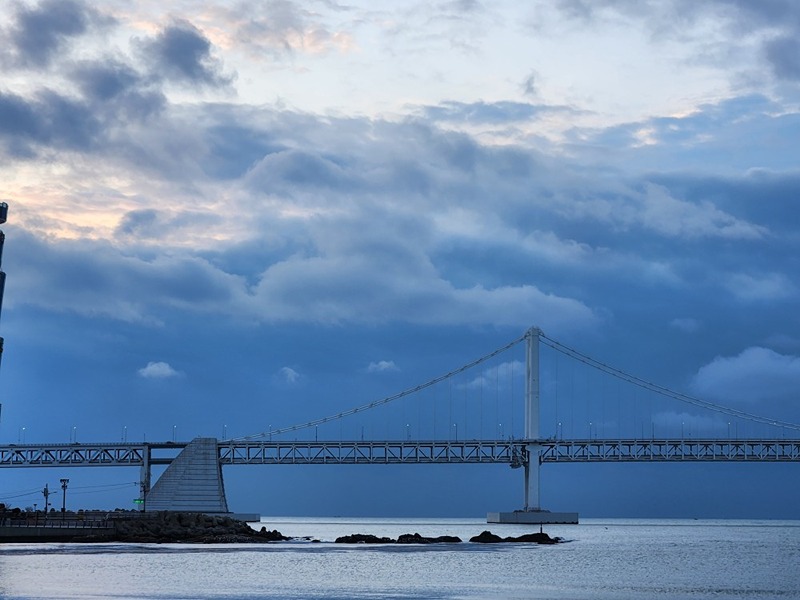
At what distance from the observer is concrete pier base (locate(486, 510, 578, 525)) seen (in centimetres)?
14088

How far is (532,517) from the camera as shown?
140875 millimetres

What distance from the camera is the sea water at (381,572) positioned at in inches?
1858

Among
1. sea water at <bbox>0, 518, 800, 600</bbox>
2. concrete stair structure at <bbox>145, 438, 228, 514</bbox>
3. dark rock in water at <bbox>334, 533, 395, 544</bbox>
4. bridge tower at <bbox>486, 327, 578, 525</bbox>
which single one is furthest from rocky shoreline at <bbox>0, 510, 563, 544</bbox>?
bridge tower at <bbox>486, 327, 578, 525</bbox>

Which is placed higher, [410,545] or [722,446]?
[722,446]

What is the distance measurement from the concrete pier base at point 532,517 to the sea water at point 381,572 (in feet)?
181

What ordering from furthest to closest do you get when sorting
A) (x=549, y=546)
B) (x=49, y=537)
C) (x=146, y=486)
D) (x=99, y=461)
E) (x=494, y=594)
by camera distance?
(x=99, y=461) < (x=146, y=486) < (x=549, y=546) < (x=49, y=537) < (x=494, y=594)

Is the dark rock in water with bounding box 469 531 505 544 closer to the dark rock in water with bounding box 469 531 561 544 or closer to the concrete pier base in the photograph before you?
the dark rock in water with bounding box 469 531 561 544

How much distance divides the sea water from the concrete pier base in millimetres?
55230

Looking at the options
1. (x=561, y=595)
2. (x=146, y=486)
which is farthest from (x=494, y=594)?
(x=146, y=486)

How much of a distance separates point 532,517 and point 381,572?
84.0 metres

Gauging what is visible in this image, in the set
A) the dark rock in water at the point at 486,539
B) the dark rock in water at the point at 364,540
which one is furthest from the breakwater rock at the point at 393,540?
the dark rock in water at the point at 486,539

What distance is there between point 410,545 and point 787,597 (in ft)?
140

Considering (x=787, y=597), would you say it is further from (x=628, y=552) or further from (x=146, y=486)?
(x=146, y=486)

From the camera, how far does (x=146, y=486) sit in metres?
142
